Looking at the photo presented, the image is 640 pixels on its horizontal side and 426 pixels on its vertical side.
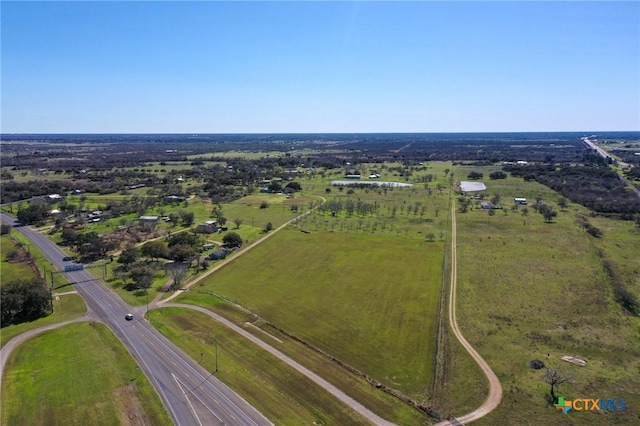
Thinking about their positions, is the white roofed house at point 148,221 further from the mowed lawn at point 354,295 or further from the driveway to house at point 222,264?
the mowed lawn at point 354,295

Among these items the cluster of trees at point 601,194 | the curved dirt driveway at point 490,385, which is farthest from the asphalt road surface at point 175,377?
the cluster of trees at point 601,194

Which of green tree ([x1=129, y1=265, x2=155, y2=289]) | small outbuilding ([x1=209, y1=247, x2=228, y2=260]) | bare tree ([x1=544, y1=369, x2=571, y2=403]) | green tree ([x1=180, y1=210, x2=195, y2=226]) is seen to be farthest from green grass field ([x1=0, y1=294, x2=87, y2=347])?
bare tree ([x1=544, y1=369, x2=571, y2=403])

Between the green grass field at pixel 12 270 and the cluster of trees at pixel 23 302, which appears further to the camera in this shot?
the green grass field at pixel 12 270

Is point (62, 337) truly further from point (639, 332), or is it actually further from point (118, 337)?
point (639, 332)

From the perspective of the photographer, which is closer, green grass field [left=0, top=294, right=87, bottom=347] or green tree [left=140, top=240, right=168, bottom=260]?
green grass field [left=0, top=294, right=87, bottom=347]

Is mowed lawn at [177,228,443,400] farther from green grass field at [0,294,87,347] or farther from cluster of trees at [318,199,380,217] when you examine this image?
cluster of trees at [318,199,380,217]

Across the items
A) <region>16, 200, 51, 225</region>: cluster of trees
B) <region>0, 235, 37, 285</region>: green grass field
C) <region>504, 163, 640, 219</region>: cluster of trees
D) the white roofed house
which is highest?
<region>16, 200, 51, 225</region>: cluster of trees

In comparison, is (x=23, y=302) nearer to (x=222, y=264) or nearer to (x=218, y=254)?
(x=222, y=264)

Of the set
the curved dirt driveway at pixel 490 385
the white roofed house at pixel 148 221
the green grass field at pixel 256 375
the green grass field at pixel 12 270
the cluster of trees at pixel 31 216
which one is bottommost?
the curved dirt driveway at pixel 490 385
